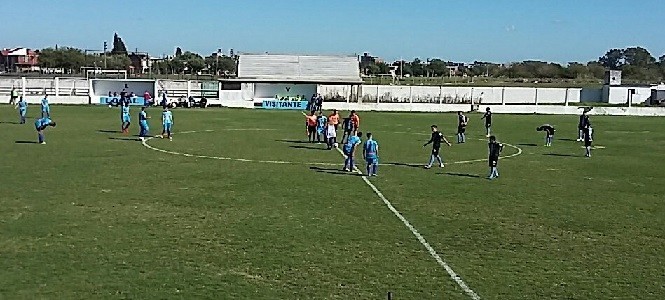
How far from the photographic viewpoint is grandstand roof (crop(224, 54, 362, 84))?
252 feet

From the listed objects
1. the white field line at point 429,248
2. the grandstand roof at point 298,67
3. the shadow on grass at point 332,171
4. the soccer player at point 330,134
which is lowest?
the white field line at point 429,248

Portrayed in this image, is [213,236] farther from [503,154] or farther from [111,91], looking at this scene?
[111,91]

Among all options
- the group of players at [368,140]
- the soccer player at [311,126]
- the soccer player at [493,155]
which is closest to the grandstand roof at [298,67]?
the group of players at [368,140]

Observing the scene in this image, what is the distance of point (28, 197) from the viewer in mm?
18891

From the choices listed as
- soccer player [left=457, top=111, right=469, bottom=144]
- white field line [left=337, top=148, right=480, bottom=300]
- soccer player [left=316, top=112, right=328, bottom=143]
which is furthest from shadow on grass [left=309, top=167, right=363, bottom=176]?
soccer player [left=457, top=111, right=469, bottom=144]

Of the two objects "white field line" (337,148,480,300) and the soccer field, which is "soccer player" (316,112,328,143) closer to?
the soccer field

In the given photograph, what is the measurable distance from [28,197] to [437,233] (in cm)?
1027

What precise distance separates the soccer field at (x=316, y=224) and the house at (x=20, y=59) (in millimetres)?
108995

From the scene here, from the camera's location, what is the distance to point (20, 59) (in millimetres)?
136000

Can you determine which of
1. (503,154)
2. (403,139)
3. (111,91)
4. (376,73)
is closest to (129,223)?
(503,154)

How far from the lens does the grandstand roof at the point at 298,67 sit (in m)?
76.8

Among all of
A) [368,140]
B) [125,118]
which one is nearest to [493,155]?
[368,140]

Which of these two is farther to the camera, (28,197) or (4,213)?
(28,197)

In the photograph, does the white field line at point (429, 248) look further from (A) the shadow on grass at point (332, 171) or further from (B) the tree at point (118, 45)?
(B) the tree at point (118, 45)
